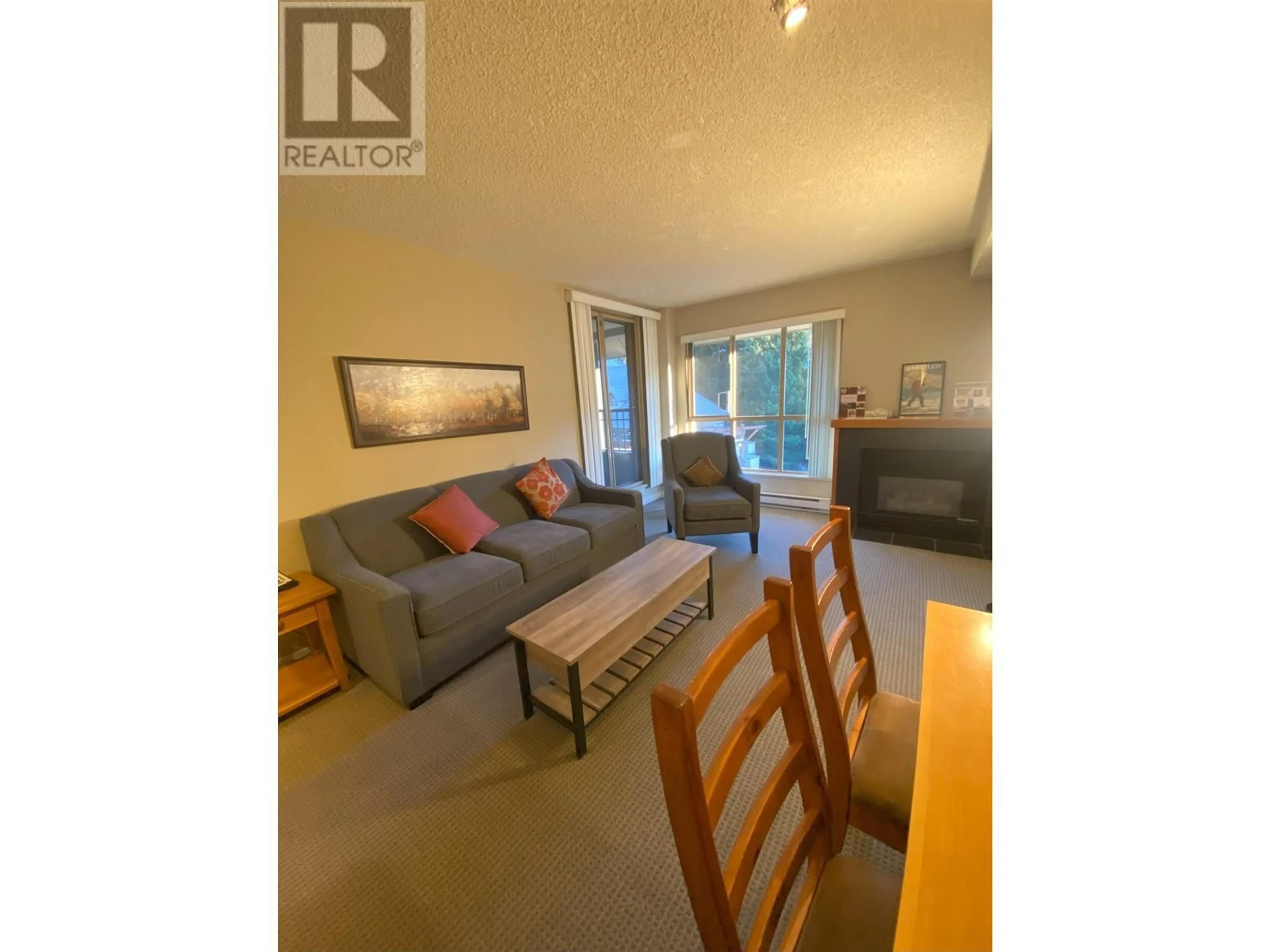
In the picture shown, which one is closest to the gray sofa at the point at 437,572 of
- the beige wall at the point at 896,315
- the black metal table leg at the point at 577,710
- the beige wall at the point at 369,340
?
the beige wall at the point at 369,340

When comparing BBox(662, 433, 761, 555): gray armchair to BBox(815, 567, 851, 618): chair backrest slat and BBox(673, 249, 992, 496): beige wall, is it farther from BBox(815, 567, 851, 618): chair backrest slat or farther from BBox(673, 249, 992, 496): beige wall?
BBox(815, 567, 851, 618): chair backrest slat

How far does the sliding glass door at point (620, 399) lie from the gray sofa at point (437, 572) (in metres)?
1.47

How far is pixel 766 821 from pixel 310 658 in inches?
95.1

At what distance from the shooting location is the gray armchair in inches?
127

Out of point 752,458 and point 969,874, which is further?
point 752,458

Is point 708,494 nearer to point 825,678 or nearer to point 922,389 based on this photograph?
point 922,389

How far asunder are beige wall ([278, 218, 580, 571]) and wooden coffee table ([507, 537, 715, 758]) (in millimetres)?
1404

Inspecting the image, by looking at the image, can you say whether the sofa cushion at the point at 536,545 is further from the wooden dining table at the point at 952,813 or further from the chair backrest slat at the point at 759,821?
the wooden dining table at the point at 952,813
